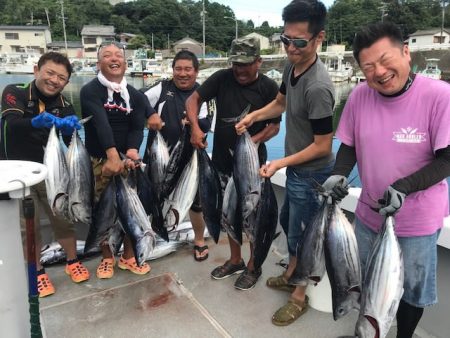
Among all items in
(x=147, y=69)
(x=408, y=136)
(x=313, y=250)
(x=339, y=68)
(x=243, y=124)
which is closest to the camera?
(x=408, y=136)

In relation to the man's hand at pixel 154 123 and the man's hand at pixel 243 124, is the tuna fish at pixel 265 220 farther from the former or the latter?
the man's hand at pixel 154 123

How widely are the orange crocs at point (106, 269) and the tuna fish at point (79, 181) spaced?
0.64m

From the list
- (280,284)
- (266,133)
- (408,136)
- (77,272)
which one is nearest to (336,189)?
(408,136)

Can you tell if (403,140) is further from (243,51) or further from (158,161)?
(158,161)

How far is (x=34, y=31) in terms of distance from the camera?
7119 centimetres

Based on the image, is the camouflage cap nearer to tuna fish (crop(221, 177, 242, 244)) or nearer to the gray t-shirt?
the gray t-shirt

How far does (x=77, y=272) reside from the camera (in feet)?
10.2

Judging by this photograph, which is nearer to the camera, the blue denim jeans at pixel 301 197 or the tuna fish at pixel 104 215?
the blue denim jeans at pixel 301 197

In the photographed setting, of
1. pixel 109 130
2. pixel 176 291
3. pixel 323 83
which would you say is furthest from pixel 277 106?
pixel 176 291

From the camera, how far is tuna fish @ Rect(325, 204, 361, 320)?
1.91 meters

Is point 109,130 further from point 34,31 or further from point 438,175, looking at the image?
point 34,31

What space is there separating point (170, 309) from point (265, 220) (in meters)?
0.96

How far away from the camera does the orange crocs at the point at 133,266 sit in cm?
321

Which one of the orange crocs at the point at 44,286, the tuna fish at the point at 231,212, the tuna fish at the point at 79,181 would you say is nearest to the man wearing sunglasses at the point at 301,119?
the tuna fish at the point at 231,212
